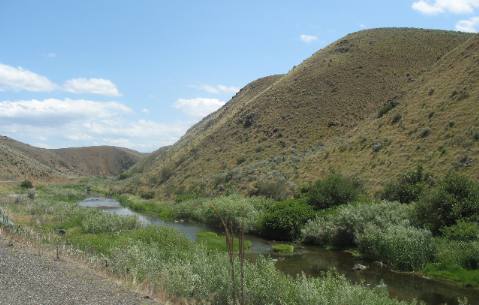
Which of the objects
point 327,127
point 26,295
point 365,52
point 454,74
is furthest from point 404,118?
point 26,295

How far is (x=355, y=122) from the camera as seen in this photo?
256ft

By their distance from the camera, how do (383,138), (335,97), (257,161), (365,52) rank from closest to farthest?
(383,138) → (257,161) → (335,97) → (365,52)

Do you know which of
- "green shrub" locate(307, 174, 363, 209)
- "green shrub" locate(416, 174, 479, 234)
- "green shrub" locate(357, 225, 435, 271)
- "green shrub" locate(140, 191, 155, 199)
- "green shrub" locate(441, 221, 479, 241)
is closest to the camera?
"green shrub" locate(441, 221, 479, 241)

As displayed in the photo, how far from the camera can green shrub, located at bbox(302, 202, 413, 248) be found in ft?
108

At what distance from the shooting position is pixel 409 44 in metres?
97.2

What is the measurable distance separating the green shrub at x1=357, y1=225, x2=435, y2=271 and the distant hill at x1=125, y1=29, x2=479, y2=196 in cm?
1246

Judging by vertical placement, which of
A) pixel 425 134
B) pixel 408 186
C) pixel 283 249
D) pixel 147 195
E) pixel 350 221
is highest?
pixel 425 134

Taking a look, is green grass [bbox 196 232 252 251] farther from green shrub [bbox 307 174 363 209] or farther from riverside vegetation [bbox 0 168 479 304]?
green shrub [bbox 307 174 363 209]

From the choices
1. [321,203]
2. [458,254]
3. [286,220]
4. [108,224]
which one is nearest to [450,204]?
[458,254]

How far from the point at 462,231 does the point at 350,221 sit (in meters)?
8.54

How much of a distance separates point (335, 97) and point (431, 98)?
1129 inches

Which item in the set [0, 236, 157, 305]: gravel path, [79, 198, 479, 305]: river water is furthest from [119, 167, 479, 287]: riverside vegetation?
[0, 236, 157, 305]: gravel path

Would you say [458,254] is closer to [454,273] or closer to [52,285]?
[454,273]

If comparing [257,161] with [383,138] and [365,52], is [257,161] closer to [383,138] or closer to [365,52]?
[383,138]
